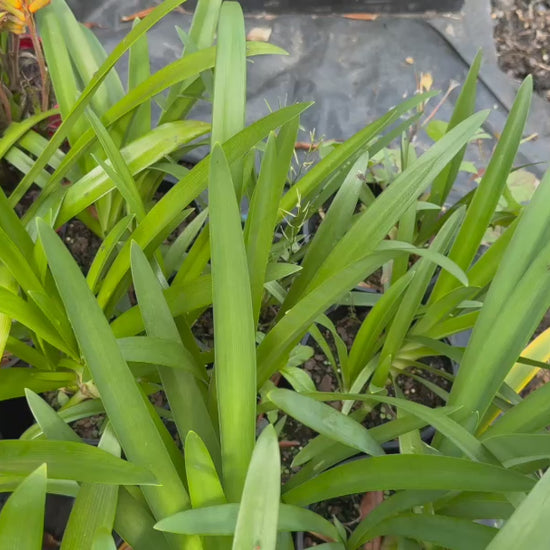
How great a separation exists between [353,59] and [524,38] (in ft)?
1.58

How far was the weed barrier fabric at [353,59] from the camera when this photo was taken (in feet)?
4.58

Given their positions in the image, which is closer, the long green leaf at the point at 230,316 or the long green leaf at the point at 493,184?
A: the long green leaf at the point at 230,316

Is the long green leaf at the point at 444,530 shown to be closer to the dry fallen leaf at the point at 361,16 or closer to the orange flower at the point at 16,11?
the orange flower at the point at 16,11

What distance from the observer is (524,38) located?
1474 mm

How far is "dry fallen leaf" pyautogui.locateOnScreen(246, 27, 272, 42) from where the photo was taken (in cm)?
144

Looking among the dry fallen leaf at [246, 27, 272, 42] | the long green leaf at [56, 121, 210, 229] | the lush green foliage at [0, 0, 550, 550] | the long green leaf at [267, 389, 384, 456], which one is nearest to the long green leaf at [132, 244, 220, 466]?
the lush green foliage at [0, 0, 550, 550]

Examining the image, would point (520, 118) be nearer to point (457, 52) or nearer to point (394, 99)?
point (394, 99)

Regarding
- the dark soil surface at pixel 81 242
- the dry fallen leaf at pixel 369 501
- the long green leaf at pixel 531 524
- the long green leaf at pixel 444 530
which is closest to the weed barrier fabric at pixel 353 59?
the dark soil surface at pixel 81 242

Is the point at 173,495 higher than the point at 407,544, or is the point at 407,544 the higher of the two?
the point at 173,495

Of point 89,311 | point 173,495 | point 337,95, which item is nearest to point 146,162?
point 89,311

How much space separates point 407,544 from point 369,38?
4.31 feet

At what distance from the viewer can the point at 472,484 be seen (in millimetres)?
426

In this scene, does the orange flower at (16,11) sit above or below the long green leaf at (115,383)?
above

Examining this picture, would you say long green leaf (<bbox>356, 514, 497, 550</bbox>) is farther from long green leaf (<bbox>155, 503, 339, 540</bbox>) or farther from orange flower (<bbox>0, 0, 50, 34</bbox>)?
orange flower (<bbox>0, 0, 50, 34</bbox>)
